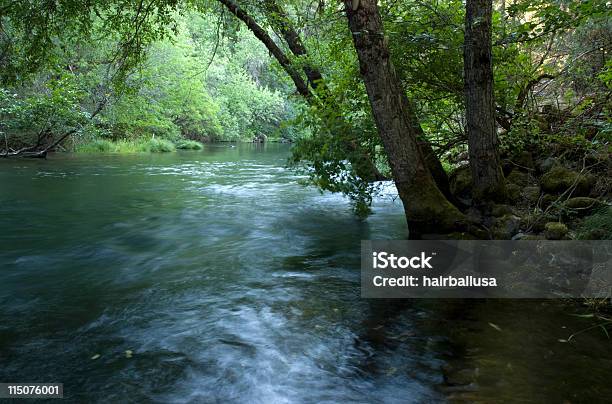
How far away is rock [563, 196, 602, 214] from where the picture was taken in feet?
21.5

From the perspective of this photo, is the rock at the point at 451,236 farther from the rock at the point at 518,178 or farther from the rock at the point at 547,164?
the rock at the point at 547,164

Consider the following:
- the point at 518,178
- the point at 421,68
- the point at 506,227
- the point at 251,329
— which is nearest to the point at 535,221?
the point at 506,227

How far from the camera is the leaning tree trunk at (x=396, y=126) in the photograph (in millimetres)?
6594

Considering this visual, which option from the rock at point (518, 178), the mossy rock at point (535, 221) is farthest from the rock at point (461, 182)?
the mossy rock at point (535, 221)

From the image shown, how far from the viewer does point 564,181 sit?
23.4 feet

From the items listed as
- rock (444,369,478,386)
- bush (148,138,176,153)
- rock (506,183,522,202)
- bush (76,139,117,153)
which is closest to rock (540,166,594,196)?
rock (506,183,522,202)

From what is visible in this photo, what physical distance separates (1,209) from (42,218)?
1810 mm

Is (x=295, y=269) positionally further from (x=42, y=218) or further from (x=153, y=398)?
(x=42, y=218)

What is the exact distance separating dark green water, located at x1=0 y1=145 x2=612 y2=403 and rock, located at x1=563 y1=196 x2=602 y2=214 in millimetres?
2063

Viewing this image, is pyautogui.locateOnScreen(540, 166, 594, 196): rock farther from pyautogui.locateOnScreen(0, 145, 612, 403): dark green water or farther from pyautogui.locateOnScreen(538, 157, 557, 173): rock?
pyautogui.locateOnScreen(0, 145, 612, 403): dark green water

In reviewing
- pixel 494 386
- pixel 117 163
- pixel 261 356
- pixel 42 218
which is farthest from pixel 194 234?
pixel 117 163

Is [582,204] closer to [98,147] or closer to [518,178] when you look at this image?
[518,178]

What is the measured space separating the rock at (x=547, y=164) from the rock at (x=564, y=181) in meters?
0.24

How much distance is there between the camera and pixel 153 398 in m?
3.51
